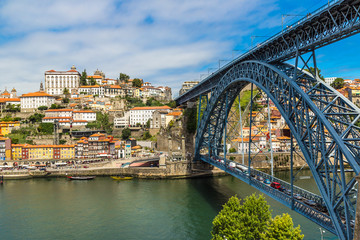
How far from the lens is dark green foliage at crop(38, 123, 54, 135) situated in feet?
157

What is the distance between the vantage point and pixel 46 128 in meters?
48.2

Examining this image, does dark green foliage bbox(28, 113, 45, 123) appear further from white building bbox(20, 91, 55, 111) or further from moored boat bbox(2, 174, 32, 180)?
moored boat bbox(2, 174, 32, 180)

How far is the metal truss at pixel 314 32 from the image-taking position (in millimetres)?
9594

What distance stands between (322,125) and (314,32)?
426 cm

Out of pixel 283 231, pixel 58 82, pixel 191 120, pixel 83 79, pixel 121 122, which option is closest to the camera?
pixel 283 231

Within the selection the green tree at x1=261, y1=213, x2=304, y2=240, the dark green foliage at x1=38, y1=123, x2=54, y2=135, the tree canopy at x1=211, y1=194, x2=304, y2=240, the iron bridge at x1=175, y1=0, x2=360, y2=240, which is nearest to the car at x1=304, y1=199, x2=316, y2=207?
the iron bridge at x1=175, y1=0, x2=360, y2=240

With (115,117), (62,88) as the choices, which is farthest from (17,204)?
(62,88)

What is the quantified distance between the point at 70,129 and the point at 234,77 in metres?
37.8

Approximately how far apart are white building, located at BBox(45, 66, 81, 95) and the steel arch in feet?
197

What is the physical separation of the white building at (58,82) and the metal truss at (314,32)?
62421 millimetres

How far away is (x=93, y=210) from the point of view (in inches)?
794

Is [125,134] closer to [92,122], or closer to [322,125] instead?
[92,122]

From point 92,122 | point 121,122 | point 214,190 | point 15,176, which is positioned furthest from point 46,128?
point 214,190

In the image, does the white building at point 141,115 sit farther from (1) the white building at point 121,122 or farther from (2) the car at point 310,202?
(2) the car at point 310,202
